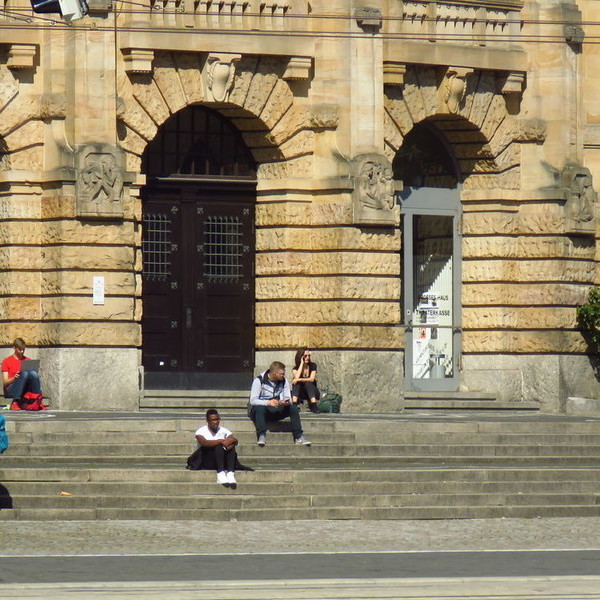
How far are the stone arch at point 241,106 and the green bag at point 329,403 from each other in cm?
420

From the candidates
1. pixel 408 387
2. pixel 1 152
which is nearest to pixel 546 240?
pixel 408 387

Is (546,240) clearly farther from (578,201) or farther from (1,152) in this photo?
(1,152)

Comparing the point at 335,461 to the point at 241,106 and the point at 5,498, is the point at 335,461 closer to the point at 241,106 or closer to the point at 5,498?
the point at 5,498

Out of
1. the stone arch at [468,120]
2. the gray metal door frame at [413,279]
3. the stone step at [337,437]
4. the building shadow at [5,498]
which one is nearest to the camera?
the building shadow at [5,498]

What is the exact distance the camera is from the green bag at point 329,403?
3391 cm

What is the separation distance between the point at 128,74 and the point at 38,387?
5487 mm

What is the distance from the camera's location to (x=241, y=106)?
3541 cm

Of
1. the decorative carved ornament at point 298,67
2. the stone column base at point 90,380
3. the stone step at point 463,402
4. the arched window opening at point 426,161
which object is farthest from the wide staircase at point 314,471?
the arched window opening at point 426,161

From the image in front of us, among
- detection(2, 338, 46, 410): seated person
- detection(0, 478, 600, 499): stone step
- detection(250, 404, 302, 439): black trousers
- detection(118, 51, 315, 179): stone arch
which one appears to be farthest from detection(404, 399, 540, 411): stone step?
detection(0, 478, 600, 499): stone step

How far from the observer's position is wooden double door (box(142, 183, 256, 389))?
117ft

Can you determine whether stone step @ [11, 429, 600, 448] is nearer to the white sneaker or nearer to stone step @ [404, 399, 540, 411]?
the white sneaker

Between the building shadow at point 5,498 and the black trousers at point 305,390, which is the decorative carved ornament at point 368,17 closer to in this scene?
the black trousers at point 305,390

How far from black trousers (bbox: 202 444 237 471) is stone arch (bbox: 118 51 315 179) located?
9.28 metres

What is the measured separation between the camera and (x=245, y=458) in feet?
90.5
